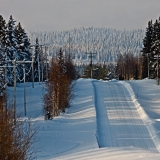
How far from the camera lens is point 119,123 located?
102ft

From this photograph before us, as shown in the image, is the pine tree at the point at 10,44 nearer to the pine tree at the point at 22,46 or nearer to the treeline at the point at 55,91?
the pine tree at the point at 22,46

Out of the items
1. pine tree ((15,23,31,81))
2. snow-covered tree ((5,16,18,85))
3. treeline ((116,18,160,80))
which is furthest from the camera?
pine tree ((15,23,31,81))

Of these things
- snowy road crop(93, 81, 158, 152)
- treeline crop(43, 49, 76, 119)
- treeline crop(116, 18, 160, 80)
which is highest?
treeline crop(116, 18, 160, 80)

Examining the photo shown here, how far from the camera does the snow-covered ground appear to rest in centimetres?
1816

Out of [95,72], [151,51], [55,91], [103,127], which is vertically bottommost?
[103,127]

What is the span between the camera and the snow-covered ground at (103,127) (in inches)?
715

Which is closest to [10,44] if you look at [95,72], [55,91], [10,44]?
[10,44]

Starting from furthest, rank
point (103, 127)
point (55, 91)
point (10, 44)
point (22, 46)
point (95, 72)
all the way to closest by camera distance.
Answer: point (95, 72)
point (22, 46)
point (10, 44)
point (55, 91)
point (103, 127)

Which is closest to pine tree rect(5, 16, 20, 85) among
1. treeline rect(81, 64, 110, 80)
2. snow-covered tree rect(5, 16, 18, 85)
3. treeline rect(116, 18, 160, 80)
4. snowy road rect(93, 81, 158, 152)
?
snow-covered tree rect(5, 16, 18, 85)

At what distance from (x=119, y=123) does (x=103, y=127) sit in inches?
83.3

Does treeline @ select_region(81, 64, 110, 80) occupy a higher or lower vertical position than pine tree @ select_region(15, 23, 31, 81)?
lower

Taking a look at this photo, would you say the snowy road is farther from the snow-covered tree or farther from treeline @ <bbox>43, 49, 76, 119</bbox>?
the snow-covered tree

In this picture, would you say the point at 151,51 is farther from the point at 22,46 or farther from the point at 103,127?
the point at 103,127

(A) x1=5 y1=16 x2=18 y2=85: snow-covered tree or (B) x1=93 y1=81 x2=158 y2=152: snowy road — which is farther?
(A) x1=5 y1=16 x2=18 y2=85: snow-covered tree
